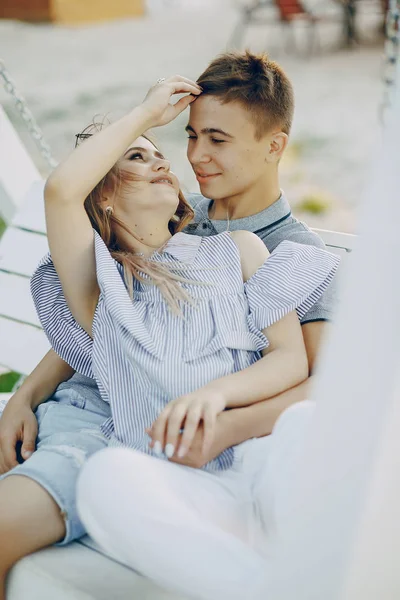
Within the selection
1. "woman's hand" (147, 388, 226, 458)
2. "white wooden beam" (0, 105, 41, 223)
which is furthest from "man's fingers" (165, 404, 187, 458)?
"white wooden beam" (0, 105, 41, 223)

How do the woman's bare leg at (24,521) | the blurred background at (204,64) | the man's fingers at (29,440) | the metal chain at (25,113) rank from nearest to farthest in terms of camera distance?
the woman's bare leg at (24,521) → the man's fingers at (29,440) → the metal chain at (25,113) → the blurred background at (204,64)

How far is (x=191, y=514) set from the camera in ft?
3.76

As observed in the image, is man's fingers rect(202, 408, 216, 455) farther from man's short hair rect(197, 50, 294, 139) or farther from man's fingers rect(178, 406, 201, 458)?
man's short hair rect(197, 50, 294, 139)

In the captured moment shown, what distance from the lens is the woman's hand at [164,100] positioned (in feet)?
5.32

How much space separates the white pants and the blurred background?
12.6 ft

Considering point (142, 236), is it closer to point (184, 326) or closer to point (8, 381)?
point (184, 326)

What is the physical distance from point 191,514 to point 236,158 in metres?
0.93

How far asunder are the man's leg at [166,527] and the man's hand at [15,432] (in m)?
0.40

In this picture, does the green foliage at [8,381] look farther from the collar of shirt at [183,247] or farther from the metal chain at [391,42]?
the metal chain at [391,42]

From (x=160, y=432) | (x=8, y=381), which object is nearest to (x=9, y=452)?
(x=160, y=432)

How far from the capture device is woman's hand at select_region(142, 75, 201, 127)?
162 centimetres

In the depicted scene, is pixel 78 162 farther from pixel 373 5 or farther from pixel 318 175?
pixel 373 5

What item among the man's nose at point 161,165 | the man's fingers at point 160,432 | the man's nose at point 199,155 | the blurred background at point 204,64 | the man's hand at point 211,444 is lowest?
the blurred background at point 204,64

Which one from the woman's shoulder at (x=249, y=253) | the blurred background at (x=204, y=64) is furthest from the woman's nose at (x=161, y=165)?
the blurred background at (x=204, y=64)
